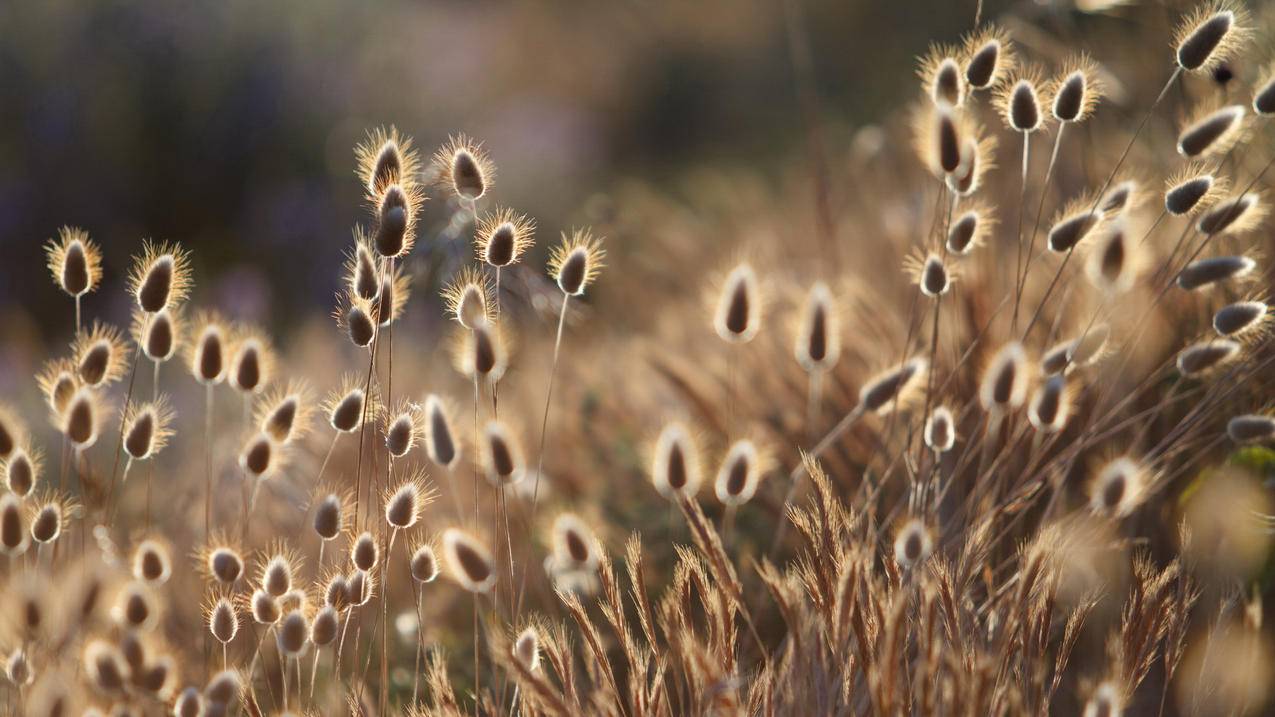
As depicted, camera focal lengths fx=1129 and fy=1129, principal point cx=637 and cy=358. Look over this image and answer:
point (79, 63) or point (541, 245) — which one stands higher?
point (79, 63)

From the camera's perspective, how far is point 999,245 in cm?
237

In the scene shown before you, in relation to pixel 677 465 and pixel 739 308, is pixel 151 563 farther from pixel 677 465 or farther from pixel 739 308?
pixel 739 308

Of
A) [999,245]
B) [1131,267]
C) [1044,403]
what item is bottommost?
[1044,403]

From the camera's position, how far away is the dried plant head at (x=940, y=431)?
1.38m

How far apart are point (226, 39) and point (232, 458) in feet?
13.4

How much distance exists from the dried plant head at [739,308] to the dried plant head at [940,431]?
0.25 metres

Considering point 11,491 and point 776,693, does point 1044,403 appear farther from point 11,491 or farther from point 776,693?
point 11,491

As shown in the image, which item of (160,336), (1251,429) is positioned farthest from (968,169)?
(160,336)

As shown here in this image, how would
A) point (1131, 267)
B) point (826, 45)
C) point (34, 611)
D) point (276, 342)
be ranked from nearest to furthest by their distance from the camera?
point (34, 611)
point (1131, 267)
point (276, 342)
point (826, 45)

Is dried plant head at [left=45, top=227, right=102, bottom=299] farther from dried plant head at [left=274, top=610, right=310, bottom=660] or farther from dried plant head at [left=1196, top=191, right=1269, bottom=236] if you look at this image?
dried plant head at [left=1196, top=191, right=1269, bottom=236]

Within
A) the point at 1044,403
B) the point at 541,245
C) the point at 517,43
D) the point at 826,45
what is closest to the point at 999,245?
the point at 1044,403

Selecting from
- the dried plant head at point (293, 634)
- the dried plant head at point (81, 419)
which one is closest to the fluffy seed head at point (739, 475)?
the dried plant head at point (293, 634)

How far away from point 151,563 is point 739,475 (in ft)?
2.40

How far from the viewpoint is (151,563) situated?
1.39m
